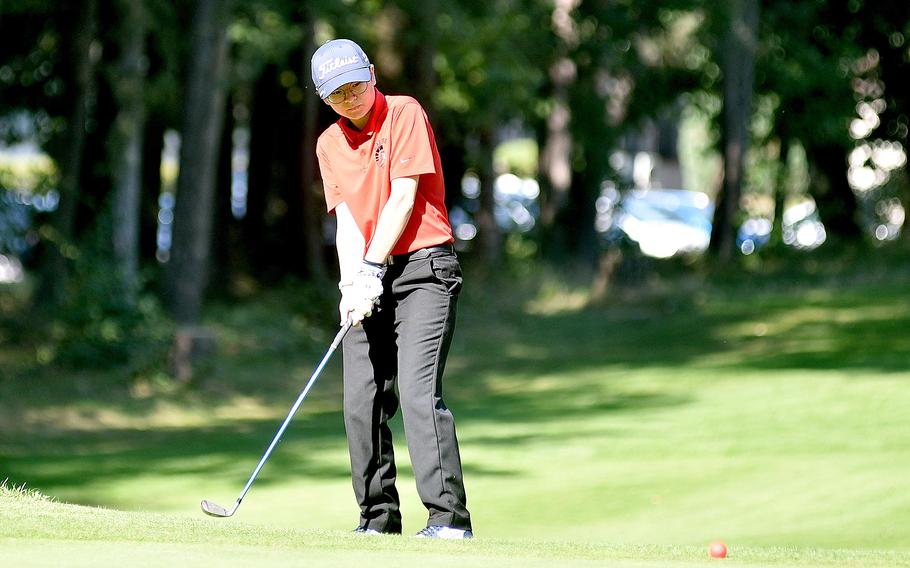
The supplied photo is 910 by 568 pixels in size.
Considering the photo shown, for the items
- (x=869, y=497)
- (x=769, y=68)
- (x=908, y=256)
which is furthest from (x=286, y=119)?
(x=869, y=497)

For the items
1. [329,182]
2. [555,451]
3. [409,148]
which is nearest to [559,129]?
[555,451]

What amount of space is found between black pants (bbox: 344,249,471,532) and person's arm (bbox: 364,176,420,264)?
8.3 inches

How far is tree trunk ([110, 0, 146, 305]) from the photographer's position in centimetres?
1805

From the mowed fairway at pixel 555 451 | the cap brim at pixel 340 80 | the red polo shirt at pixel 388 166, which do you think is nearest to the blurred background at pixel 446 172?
the mowed fairway at pixel 555 451

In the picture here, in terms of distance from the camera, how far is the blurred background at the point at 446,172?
1706 centimetres

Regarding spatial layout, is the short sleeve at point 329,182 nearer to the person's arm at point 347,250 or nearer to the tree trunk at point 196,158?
the person's arm at point 347,250

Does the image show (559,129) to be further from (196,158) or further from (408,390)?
(408,390)

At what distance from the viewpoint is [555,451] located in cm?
1250

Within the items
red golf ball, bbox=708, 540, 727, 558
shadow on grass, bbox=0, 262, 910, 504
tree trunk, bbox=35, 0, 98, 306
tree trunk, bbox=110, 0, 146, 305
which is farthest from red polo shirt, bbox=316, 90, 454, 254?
tree trunk, bbox=35, 0, 98, 306

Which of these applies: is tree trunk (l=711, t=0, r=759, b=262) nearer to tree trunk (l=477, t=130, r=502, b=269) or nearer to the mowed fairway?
tree trunk (l=477, t=130, r=502, b=269)

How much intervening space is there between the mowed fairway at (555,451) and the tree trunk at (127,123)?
77.4 inches

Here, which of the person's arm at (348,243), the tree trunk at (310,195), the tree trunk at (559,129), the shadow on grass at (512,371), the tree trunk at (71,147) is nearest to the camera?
the person's arm at (348,243)

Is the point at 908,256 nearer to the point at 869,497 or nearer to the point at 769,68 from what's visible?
the point at 769,68

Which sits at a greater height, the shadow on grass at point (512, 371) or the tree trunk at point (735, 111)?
the tree trunk at point (735, 111)
